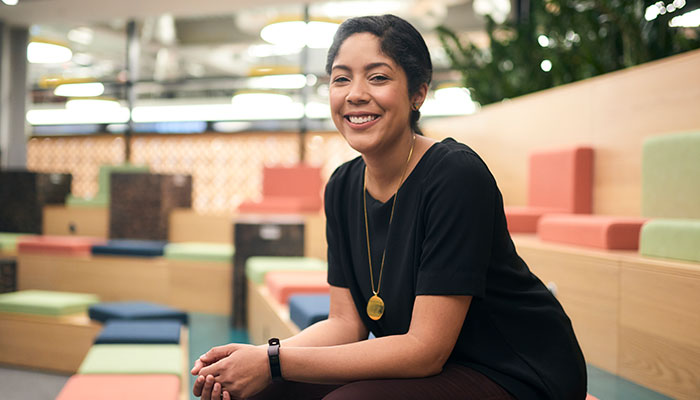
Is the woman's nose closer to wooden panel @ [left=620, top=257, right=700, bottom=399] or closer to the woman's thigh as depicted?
the woman's thigh

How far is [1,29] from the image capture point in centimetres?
523

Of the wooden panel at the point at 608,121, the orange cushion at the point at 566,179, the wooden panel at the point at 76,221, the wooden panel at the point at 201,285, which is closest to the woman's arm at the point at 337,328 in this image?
the wooden panel at the point at 608,121

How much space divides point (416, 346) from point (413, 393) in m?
0.06

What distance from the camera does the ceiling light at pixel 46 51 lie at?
210 inches

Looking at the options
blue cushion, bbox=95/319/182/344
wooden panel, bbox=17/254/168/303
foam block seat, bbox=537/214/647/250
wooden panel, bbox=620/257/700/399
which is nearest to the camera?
wooden panel, bbox=620/257/700/399

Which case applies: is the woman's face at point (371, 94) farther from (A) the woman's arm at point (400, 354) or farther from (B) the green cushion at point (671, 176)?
(B) the green cushion at point (671, 176)

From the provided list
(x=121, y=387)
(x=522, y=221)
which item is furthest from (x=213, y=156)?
(x=121, y=387)

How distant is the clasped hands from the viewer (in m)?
0.84

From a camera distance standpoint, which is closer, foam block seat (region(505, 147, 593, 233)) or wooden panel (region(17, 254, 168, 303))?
foam block seat (region(505, 147, 593, 233))

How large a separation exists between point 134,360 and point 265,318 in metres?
0.77

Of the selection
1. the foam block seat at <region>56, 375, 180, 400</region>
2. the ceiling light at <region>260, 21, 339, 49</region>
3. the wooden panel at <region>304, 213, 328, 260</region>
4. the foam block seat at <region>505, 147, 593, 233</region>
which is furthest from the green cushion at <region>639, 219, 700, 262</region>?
the ceiling light at <region>260, 21, 339, 49</region>

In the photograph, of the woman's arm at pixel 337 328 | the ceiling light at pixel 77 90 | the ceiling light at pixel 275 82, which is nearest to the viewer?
the woman's arm at pixel 337 328

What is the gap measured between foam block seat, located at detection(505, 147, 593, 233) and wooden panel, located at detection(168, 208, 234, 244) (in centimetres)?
208

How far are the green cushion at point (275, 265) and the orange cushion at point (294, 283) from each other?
130mm
